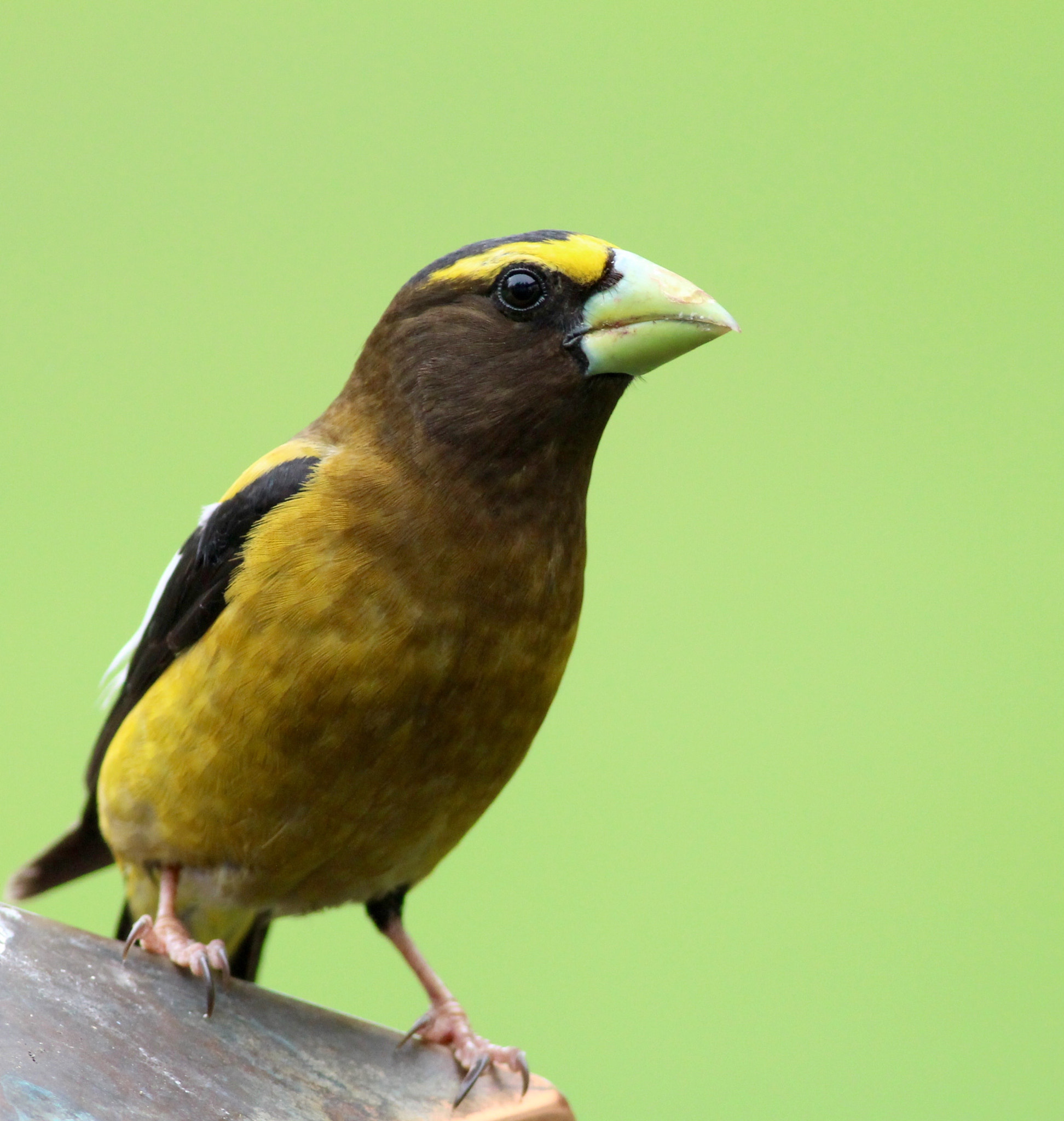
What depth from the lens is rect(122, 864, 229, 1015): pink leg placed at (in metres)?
2.59

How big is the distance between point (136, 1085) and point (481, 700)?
3.12 feet

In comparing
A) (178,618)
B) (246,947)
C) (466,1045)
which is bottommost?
(246,947)

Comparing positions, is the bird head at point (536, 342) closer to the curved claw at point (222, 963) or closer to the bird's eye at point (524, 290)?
the bird's eye at point (524, 290)

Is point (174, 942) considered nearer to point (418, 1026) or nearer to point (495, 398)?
point (418, 1026)

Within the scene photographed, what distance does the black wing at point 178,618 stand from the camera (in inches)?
111

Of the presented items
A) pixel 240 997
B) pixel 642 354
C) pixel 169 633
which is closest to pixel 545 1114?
pixel 240 997

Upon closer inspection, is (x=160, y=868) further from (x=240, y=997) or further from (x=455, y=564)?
(x=455, y=564)

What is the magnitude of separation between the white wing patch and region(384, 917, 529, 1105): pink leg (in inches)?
37.9

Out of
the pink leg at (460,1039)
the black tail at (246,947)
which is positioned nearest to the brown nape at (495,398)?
the pink leg at (460,1039)

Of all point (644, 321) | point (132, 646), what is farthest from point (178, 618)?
point (644, 321)

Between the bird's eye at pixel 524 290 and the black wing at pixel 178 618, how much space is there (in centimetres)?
49

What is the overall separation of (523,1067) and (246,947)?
2.82 feet

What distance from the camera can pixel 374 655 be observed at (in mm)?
2621

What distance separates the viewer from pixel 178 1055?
2.21 metres
